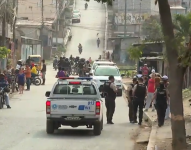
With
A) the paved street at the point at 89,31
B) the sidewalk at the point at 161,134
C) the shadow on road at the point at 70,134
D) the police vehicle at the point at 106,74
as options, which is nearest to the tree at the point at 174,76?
the sidewalk at the point at 161,134

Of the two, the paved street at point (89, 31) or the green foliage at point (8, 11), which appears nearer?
the green foliage at point (8, 11)

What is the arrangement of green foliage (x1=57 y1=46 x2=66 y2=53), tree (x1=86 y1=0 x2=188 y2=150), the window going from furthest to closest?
1. green foliage (x1=57 y1=46 x2=66 y2=53)
2. the window
3. tree (x1=86 y1=0 x2=188 y2=150)

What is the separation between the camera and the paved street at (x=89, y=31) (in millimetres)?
83944

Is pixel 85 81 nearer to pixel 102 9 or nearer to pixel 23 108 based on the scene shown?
pixel 23 108

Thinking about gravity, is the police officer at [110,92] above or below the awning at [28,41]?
below

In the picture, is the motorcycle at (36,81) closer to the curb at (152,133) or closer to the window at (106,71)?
the window at (106,71)

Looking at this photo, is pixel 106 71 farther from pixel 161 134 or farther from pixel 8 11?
pixel 161 134

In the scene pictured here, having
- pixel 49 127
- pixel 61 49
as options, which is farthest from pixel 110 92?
pixel 61 49

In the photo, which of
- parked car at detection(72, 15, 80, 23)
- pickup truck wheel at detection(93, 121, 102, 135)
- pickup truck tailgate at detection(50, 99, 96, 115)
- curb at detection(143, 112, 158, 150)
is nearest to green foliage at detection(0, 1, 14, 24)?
curb at detection(143, 112, 158, 150)

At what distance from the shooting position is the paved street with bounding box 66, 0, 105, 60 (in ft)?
275

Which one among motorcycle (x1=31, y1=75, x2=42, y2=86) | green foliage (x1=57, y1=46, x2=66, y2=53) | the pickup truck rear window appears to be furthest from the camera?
green foliage (x1=57, y1=46, x2=66, y2=53)

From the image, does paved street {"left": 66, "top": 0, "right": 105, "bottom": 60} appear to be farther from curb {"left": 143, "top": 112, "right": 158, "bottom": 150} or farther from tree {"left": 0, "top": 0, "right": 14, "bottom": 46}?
curb {"left": 143, "top": 112, "right": 158, "bottom": 150}

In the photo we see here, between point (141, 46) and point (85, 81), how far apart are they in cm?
534

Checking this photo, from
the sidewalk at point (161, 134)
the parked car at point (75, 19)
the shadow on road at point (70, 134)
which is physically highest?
the parked car at point (75, 19)
